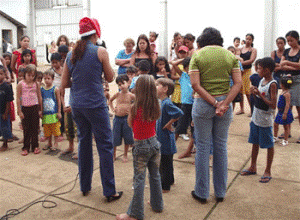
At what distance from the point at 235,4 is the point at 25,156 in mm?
10189

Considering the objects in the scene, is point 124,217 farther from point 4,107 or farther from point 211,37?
point 4,107

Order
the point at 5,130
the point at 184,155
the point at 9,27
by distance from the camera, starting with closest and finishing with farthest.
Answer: the point at 184,155 → the point at 5,130 → the point at 9,27

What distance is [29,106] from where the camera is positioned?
17.1 ft

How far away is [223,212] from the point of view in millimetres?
3283

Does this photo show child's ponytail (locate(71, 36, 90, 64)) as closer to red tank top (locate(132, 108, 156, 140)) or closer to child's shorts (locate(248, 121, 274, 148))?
red tank top (locate(132, 108, 156, 140))

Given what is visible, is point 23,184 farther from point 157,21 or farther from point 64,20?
point 64,20

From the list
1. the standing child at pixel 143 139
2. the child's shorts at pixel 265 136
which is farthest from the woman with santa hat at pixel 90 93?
the child's shorts at pixel 265 136

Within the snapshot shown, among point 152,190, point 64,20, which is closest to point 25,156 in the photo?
point 152,190

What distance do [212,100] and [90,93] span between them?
3.97 ft

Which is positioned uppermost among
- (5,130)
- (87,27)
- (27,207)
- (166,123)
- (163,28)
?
(163,28)

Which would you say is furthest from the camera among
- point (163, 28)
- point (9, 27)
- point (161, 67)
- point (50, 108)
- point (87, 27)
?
point (9, 27)

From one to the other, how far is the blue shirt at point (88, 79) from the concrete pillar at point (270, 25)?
10.5 meters

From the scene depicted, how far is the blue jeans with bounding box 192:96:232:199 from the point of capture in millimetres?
3344

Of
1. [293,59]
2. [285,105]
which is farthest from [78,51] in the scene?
[293,59]
